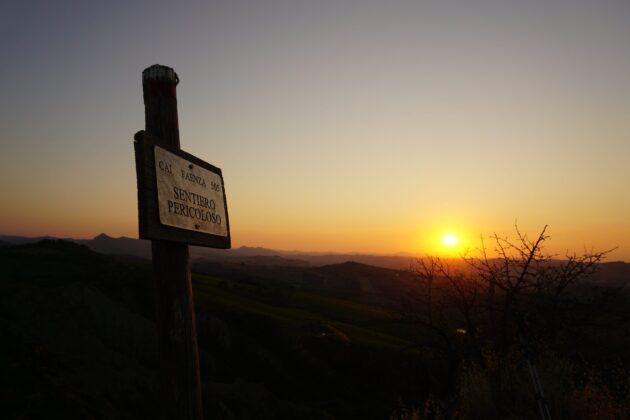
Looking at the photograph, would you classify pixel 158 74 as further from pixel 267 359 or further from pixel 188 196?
pixel 267 359

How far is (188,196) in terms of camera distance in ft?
10.5

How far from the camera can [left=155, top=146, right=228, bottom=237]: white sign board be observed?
9.49 feet

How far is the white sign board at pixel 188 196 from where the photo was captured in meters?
2.89

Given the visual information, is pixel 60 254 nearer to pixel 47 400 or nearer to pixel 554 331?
pixel 47 400

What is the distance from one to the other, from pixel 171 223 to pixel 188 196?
1.21ft

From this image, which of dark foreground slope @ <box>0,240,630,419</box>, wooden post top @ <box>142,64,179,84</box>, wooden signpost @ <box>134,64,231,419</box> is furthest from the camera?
dark foreground slope @ <box>0,240,630,419</box>

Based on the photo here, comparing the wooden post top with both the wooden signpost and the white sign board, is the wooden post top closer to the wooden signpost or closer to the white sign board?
the wooden signpost

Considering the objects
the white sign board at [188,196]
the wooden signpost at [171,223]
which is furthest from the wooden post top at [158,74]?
the white sign board at [188,196]

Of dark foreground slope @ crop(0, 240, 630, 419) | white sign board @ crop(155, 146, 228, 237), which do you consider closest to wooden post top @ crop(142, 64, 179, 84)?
white sign board @ crop(155, 146, 228, 237)

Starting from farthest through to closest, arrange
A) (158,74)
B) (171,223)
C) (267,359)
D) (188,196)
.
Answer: (267,359), (158,74), (188,196), (171,223)

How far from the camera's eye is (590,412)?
5.42 meters

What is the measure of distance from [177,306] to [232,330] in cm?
2716

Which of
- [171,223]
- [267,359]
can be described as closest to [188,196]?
[171,223]

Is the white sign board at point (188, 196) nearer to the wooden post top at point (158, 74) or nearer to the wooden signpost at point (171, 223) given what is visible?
the wooden signpost at point (171, 223)
